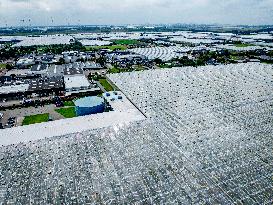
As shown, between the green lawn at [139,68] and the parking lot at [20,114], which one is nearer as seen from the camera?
the parking lot at [20,114]

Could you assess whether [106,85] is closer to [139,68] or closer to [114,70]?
[114,70]

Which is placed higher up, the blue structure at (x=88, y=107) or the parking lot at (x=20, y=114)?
the blue structure at (x=88, y=107)

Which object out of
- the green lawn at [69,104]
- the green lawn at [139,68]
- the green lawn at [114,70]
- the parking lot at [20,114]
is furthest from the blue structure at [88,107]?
the green lawn at [139,68]

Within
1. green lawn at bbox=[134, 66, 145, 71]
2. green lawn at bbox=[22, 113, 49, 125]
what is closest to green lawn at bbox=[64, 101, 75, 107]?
green lawn at bbox=[22, 113, 49, 125]

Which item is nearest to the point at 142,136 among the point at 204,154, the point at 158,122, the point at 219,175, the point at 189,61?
the point at 158,122

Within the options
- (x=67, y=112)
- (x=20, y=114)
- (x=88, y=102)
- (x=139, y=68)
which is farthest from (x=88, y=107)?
(x=139, y=68)

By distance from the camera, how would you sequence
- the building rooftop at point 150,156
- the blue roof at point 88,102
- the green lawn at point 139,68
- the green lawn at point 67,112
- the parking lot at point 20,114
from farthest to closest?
the green lawn at point 139,68
the green lawn at point 67,112
the blue roof at point 88,102
the parking lot at point 20,114
the building rooftop at point 150,156

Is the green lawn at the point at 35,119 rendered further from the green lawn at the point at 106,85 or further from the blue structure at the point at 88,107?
the green lawn at the point at 106,85
